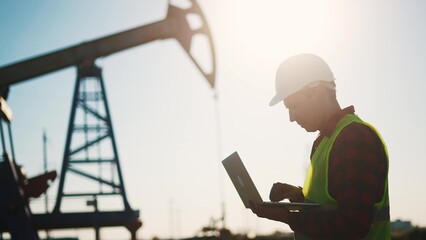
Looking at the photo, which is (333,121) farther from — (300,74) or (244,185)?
(244,185)

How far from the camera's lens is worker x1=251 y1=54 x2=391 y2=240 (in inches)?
100

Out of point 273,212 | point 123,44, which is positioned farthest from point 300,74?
point 123,44

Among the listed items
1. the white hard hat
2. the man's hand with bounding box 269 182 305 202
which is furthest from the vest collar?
the man's hand with bounding box 269 182 305 202

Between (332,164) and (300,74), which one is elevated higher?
(300,74)

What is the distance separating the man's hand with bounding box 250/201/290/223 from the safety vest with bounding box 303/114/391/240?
0.56 ft

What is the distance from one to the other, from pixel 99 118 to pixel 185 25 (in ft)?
19.0

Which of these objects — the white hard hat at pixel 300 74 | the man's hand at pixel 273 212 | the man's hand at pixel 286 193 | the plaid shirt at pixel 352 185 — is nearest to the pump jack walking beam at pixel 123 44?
the man's hand at pixel 286 193

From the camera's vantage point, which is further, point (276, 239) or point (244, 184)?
point (276, 239)

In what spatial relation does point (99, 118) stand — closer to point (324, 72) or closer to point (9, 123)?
point (9, 123)

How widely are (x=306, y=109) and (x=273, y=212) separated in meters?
0.56

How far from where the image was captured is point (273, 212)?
2.90 metres

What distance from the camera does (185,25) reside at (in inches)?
846

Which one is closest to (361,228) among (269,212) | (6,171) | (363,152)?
(363,152)

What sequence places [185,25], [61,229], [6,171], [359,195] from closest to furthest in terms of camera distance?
[359,195] < [6,171] < [185,25] < [61,229]
